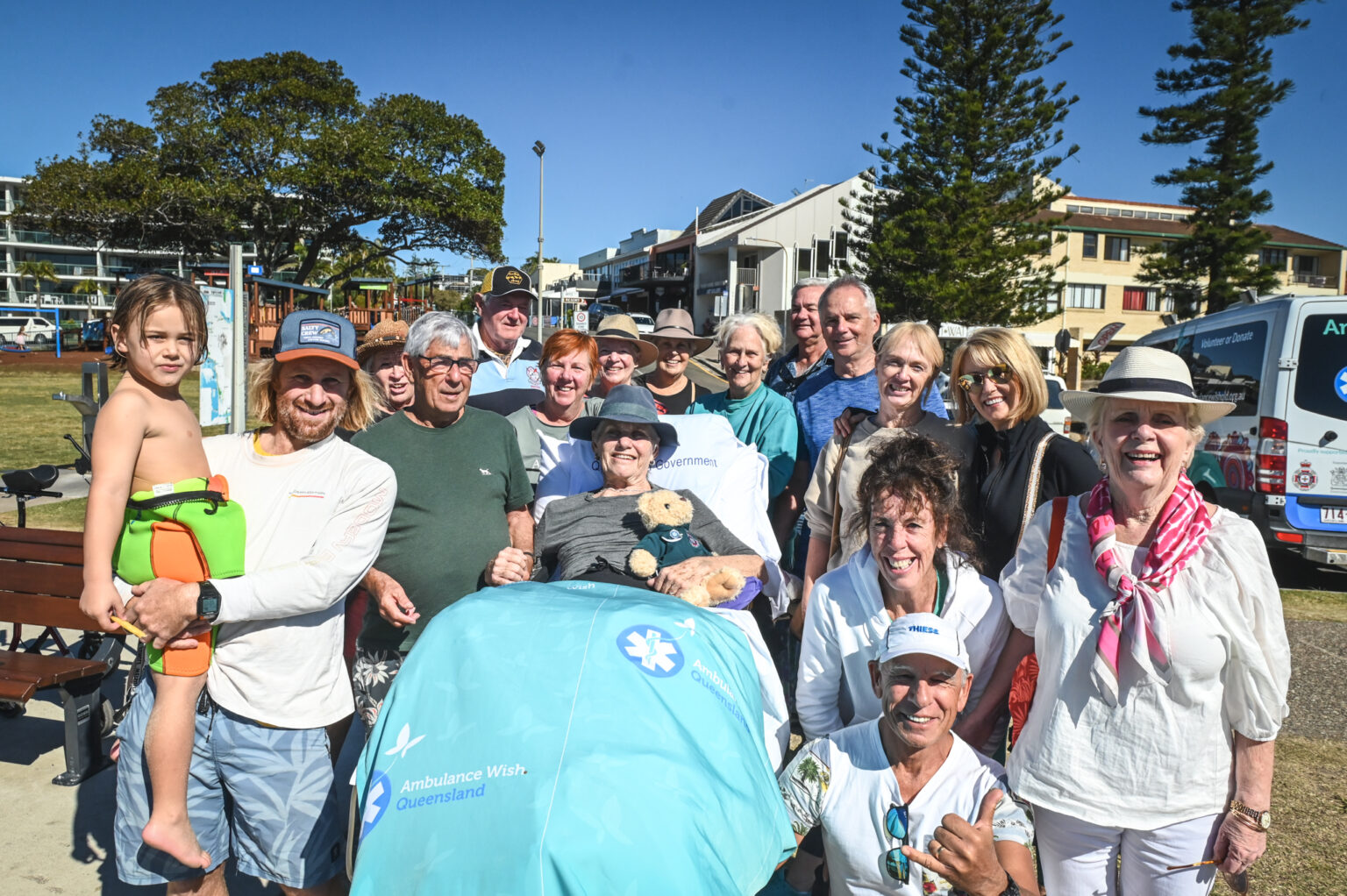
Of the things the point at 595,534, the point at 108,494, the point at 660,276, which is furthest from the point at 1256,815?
the point at 660,276

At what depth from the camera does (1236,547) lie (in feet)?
7.29

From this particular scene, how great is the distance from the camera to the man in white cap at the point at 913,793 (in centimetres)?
227

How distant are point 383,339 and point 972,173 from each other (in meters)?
25.5

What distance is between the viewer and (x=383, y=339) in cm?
447

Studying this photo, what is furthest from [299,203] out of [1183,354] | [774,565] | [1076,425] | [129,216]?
[774,565]

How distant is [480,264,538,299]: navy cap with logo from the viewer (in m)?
5.16

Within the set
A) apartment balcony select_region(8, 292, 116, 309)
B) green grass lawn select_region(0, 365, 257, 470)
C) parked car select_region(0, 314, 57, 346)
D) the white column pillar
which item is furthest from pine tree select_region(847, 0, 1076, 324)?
apartment balcony select_region(8, 292, 116, 309)

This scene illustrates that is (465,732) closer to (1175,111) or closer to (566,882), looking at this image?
(566,882)

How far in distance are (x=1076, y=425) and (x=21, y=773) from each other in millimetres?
17307

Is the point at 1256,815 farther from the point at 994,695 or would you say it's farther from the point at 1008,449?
the point at 1008,449

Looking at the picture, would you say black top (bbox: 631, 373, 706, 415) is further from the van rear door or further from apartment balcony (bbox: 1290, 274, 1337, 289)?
apartment balcony (bbox: 1290, 274, 1337, 289)

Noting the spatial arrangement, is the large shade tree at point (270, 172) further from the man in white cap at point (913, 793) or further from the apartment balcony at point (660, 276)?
the man in white cap at point (913, 793)

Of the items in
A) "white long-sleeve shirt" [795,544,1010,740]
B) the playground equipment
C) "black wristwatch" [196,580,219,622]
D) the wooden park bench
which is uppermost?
the playground equipment

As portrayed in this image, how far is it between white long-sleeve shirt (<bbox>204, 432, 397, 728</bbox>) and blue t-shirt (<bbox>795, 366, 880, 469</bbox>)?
7.26 ft
